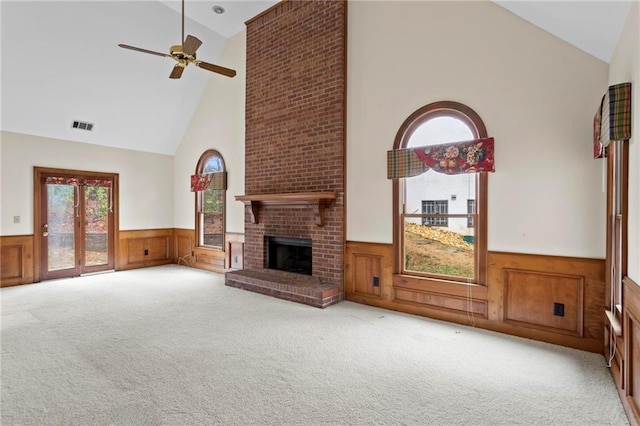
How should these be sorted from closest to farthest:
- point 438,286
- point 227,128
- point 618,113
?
point 618,113 → point 438,286 → point 227,128

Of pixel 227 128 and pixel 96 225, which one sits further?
pixel 96 225

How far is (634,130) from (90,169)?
7754 millimetres

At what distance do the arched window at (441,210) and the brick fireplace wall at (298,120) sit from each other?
35.8 inches

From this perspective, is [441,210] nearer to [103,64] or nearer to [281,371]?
[281,371]

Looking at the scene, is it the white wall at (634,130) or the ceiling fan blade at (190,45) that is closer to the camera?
the white wall at (634,130)

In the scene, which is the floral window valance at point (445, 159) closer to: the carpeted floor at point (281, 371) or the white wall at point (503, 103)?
the white wall at point (503, 103)

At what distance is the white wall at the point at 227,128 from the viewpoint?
20.1ft

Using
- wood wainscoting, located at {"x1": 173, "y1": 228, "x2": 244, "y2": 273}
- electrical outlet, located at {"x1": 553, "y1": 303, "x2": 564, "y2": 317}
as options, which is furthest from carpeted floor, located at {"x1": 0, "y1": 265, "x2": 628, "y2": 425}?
wood wainscoting, located at {"x1": 173, "y1": 228, "x2": 244, "y2": 273}

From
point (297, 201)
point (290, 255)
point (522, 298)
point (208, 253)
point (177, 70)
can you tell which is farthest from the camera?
point (208, 253)

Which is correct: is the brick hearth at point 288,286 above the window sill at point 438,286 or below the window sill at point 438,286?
below

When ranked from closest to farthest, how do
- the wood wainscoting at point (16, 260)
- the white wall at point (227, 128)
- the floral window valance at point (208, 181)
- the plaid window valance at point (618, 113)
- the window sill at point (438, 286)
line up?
1. the plaid window valance at point (618, 113)
2. the window sill at point (438, 286)
3. the wood wainscoting at point (16, 260)
4. the white wall at point (227, 128)
5. the floral window valance at point (208, 181)

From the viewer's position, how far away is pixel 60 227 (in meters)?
6.06

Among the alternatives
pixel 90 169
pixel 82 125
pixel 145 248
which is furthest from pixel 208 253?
pixel 82 125

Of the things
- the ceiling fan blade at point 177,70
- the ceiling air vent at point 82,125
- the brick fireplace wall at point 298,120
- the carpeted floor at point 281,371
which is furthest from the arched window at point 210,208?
the carpeted floor at point 281,371
